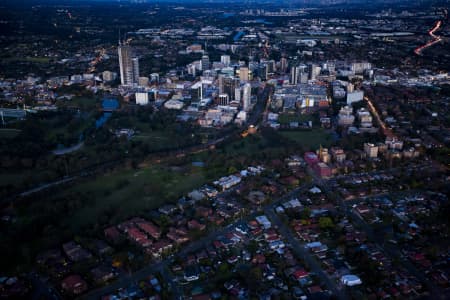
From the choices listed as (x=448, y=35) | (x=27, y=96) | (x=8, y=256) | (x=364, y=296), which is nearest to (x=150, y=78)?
(x=27, y=96)

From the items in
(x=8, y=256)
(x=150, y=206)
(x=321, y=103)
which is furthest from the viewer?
(x=321, y=103)

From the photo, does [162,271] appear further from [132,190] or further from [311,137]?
[311,137]

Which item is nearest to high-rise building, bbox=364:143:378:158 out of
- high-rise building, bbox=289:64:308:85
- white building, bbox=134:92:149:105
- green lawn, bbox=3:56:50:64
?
high-rise building, bbox=289:64:308:85

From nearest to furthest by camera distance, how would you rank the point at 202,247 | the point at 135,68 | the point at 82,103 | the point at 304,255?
the point at 304,255
the point at 202,247
the point at 82,103
the point at 135,68

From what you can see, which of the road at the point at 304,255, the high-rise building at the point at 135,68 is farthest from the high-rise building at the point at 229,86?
the road at the point at 304,255

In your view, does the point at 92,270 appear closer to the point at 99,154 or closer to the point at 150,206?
the point at 150,206

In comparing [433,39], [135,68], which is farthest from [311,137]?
[433,39]
